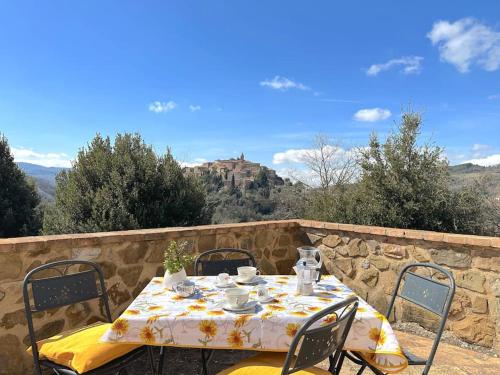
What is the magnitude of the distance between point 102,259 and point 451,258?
9.09ft

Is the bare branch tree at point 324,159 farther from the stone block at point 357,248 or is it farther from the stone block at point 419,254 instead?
the stone block at point 419,254

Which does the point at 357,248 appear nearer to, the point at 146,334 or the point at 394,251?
the point at 394,251

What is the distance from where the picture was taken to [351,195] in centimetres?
773

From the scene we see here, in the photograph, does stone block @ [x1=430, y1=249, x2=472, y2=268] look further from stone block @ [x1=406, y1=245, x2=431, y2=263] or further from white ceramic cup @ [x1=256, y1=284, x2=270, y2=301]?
white ceramic cup @ [x1=256, y1=284, x2=270, y2=301]

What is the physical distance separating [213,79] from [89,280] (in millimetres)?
9545

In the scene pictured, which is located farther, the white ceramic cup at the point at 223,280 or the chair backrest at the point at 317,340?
the white ceramic cup at the point at 223,280

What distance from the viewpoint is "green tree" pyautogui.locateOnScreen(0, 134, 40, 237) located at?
787 cm

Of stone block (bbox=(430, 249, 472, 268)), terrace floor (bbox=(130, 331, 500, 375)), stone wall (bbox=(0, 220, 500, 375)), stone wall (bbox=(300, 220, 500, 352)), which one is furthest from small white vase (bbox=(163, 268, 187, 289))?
stone block (bbox=(430, 249, 472, 268))

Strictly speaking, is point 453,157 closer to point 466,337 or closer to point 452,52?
point 452,52

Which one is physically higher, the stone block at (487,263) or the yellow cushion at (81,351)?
the stone block at (487,263)

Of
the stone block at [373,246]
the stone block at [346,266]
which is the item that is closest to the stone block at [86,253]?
the stone block at [346,266]

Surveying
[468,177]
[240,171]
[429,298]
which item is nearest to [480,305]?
[429,298]

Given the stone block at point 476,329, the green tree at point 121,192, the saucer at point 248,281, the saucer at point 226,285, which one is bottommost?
the stone block at point 476,329

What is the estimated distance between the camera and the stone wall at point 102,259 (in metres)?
2.27
